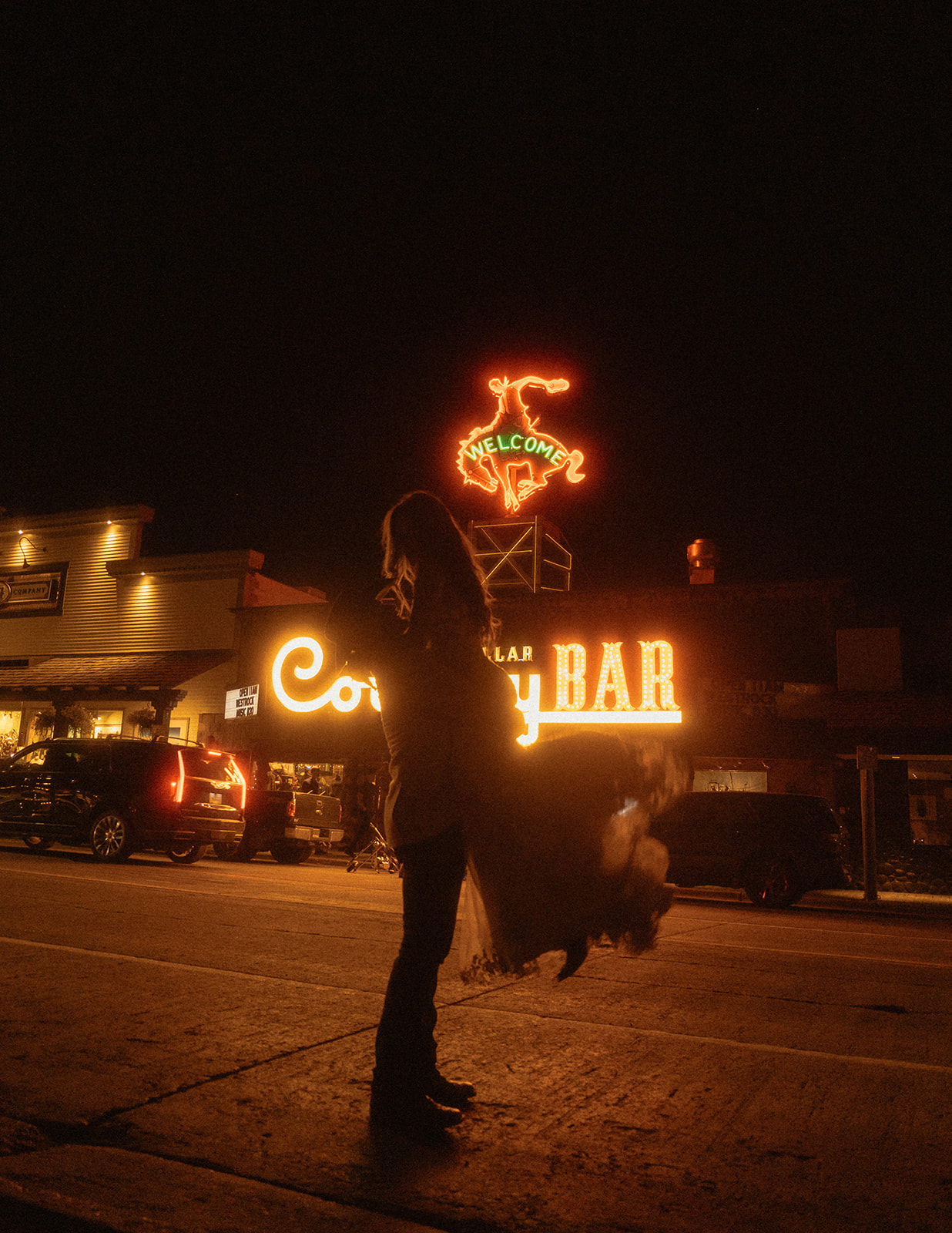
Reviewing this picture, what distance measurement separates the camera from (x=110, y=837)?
1366cm

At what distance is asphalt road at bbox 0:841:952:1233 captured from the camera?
94.7 inches

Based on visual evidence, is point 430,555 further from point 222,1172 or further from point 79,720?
A: point 79,720

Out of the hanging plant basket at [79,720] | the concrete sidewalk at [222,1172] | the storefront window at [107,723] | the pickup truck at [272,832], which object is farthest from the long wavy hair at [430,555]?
the storefront window at [107,723]

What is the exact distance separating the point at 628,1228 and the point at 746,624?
20.3m

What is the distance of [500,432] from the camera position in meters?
25.4

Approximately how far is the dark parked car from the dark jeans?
11644 mm

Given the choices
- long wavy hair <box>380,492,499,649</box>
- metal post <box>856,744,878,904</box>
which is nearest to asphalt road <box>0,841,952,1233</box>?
long wavy hair <box>380,492,499,649</box>

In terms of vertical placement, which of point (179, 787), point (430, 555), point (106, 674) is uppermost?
point (106, 674)

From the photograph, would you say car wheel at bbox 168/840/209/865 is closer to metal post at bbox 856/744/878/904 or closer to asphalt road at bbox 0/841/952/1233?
asphalt road at bbox 0/841/952/1233

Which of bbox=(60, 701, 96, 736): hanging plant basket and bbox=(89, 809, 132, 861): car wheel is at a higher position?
bbox=(60, 701, 96, 736): hanging plant basket

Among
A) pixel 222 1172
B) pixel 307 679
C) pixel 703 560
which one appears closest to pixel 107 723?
pixel 307 679

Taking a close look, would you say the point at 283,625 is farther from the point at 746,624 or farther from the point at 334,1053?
the point at 334,1053

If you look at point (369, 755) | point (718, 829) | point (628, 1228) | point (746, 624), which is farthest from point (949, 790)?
point (628, 1228)

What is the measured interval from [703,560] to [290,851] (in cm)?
1424
